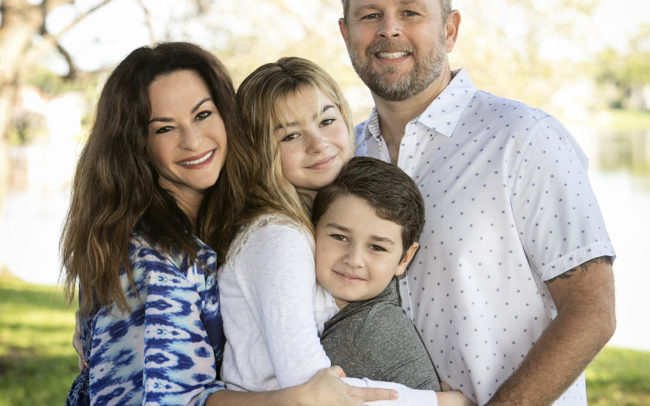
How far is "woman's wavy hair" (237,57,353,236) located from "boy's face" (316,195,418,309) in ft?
0.37

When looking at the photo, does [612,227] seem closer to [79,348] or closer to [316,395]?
[79,348]

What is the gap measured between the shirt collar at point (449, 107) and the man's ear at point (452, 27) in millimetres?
235

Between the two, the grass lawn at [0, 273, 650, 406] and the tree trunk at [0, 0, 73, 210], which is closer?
the grass lawn at [0, 273, 650, 406]

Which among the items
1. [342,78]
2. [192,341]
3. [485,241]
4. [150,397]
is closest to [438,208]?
[485,241]

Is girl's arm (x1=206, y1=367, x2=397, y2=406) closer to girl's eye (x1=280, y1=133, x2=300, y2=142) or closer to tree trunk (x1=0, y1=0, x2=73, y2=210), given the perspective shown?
girl's eye (x1=280, y1=133, x2=300, y2=142)

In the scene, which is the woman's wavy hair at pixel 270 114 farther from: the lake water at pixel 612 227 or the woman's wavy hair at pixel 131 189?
the lake water at pixel 612 227

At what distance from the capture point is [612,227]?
1669cm

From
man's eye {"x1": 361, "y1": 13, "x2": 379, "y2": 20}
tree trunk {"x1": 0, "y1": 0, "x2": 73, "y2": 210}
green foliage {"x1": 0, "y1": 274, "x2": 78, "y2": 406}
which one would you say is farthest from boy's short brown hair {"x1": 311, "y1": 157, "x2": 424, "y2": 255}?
tree trunk {"x1": 0, "y1": 0, "x2": 73, "y2": 210}

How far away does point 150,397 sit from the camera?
207 cm

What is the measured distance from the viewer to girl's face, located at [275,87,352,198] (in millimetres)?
2559

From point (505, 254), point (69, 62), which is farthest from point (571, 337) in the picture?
point (69, 62)

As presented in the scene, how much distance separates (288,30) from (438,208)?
19.8 ft

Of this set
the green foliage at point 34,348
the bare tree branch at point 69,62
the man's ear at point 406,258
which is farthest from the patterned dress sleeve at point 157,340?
the bare tree branch at point 69,62

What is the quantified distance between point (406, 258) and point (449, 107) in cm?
65
